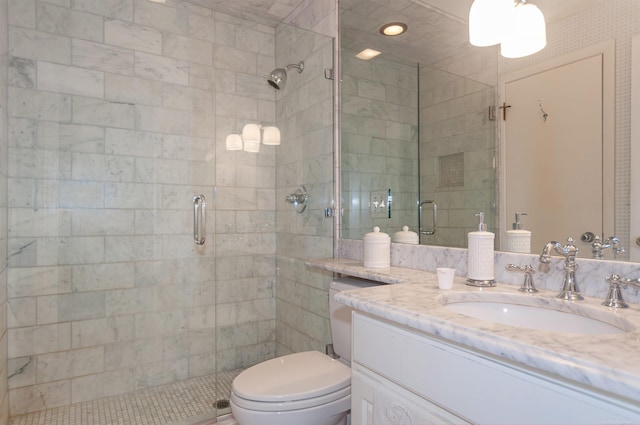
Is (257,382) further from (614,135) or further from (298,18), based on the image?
(298,18)

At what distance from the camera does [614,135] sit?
3.42ft

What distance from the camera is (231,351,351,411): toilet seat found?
4.36ft

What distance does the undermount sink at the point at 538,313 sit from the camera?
0.86 metres

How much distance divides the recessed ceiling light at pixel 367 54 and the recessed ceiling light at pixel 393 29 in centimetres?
10

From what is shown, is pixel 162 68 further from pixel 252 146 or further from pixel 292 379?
pixel 292 379

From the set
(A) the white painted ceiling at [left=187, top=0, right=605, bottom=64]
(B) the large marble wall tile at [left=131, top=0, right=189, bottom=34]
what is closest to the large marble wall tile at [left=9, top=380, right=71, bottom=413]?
(B) the large marble wall tile at [left=131, top=0, right=189, bottom=34]

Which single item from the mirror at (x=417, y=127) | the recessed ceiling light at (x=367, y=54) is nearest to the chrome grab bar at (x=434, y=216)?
the mirror at (x=417, y=127)

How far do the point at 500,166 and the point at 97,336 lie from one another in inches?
94.1

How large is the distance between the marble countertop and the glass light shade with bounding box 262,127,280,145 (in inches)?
65.2

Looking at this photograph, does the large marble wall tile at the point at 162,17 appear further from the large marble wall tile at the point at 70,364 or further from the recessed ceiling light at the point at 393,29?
the large marble wall tile at the point at 70,364

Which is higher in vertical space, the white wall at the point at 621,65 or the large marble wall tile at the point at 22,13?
the large marble wall tile at the point at 22,13

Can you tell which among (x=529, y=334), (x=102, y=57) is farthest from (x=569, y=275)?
(x=102, y=57)

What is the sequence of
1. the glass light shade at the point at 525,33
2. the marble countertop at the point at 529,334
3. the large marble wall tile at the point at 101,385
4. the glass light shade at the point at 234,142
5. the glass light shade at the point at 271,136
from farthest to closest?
the glass light shade at the point at 271,136 < the glass light shade at the point at 234,142 < the large marble wall tile at the point at 101,385 < the glass light shade at the point at 525,33 < the marble countertop at the point at 529,334

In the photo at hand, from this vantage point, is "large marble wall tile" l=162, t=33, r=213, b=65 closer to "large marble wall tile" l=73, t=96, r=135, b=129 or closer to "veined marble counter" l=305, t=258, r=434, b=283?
"large marble wall tile" l=73, t=96, r=135, b=129
